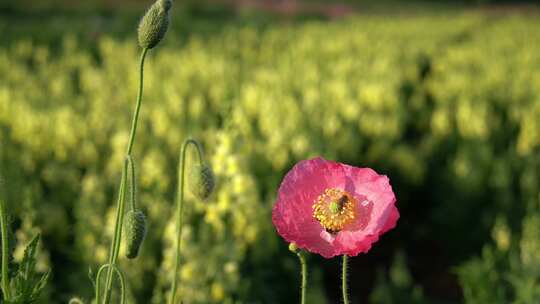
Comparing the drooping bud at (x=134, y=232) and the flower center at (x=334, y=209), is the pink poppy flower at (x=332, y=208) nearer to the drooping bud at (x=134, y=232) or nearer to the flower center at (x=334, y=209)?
the flower center at (x=334, y=209)

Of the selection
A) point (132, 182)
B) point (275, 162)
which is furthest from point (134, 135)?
point (275, 162)

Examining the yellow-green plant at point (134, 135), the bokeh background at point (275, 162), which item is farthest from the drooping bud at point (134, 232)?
the bokeh background at point (275, 162)

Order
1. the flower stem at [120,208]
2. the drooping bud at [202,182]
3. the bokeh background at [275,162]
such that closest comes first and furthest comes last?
the flower stem at [120,208] → the drooping bud at [202,182] → the bokeh background at [275,162]

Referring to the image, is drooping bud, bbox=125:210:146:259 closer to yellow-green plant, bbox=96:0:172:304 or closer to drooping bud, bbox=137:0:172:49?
yellow-green plant, bbox=96:0:172:304

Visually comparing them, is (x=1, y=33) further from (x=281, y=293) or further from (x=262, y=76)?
(x=281, y=293)

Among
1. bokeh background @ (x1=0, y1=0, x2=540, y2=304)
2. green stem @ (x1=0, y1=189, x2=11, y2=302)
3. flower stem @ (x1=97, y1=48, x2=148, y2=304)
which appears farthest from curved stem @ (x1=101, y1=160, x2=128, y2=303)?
bokeh background @ (x1=0, y1=0, x2=540, y2=304)

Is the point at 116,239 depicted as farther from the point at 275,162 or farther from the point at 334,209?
the point at 275,162
